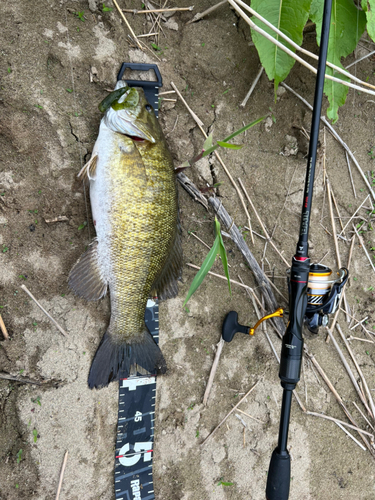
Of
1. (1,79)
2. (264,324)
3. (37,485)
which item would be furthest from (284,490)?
(1,79)

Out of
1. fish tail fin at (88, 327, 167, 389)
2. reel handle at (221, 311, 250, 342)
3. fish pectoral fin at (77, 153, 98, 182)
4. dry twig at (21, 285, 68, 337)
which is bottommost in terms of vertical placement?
reel handle at (221, 311, 250, 342)

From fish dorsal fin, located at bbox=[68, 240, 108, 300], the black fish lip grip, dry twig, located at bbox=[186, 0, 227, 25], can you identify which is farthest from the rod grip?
dry twig, located at bbox=[186, 0, 227, 25]

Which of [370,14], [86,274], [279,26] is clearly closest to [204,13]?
[279,26]

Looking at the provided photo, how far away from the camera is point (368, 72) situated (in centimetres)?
236

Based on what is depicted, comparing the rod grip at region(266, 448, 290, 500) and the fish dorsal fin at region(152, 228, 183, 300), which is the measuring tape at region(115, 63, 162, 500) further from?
the rod grip at region(266, 448, 290, 500)

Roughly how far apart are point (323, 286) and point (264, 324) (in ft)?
1.53

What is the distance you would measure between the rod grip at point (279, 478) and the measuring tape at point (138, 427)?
2.23 feet

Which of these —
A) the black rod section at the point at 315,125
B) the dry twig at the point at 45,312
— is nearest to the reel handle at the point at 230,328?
the black rod section at the point at 315,125

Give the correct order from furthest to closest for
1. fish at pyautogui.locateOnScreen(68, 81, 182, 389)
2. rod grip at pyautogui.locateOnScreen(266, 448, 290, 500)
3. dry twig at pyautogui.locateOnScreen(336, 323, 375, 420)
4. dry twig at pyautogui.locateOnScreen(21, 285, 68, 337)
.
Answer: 1. dry twig at pyautogui.locateOnScreen(336, 323, 375, 420)
2. dry twig at pyautogui.locateOnScreen(21, 285, 68, 337)
3. rod grip at pyautogui.locateOnScreen(266, 448, 290, 500)
4. fish at pyautogui.locateOnScreen(68, 81, 182, 389)

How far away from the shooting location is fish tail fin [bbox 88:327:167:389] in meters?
1.79

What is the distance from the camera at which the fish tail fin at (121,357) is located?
5.86ft

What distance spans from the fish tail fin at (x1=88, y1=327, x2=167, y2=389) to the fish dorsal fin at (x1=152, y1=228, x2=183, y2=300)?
0.22 m

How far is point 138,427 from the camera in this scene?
200cm

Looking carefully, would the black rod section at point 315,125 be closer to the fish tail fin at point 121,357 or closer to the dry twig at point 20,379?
the fish tail fin at point 121,357
